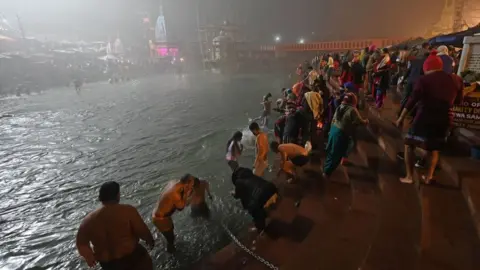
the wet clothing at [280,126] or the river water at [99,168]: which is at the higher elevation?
the wet clothing at [280,126]

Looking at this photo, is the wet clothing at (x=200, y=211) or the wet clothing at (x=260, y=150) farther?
the wet clothing at (x=200, y=211)

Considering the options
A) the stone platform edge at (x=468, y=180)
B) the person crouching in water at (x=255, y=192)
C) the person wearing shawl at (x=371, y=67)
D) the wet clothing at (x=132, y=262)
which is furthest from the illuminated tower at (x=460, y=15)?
the wet clothing at (x=132, y=262)

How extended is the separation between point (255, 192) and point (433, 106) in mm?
3100

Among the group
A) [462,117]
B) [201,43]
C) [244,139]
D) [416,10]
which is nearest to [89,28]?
[201,43]

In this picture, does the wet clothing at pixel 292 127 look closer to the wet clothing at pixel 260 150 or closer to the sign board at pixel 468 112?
the wet clothing at pixel 260 150

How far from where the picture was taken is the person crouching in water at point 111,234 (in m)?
3.30

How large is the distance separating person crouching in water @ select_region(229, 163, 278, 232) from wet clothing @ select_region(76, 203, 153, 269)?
178cm

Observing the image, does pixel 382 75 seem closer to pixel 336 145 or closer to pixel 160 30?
pixel 336 145

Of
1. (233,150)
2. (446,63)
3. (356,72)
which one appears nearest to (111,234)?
(233,150)

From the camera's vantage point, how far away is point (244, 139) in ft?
41.9

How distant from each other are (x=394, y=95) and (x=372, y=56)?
1.83m

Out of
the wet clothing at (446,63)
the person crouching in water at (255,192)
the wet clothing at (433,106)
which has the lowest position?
the person crouching in water at (255,192)

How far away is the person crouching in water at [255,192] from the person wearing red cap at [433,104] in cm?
252

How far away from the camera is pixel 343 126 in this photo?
5523mm
